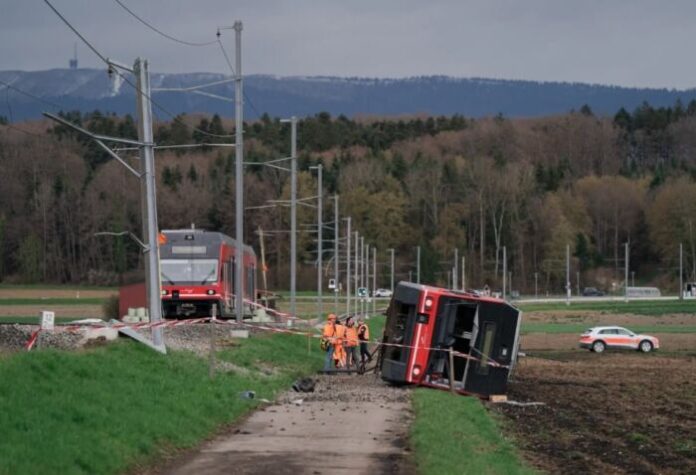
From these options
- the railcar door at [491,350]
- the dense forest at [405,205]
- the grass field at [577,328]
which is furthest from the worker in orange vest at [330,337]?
the dense forest at [405,205]

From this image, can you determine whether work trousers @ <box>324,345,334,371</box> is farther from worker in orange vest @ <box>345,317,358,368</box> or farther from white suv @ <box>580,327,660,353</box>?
white suv @ <box>580,327,660,353</box>

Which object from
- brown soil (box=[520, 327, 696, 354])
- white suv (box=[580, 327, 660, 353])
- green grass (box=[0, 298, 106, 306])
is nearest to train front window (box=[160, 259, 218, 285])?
brown soil (box=[520, 327, 696, 354])

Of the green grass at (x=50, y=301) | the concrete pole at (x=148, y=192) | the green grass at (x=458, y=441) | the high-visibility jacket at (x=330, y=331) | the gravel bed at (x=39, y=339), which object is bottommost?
the green grass at (x=50, y=301)

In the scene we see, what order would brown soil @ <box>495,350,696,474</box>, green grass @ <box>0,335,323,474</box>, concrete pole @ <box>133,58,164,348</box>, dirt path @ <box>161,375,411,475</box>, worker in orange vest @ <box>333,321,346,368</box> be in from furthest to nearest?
worker in orange vest @ <box>333,321,346,368</box>, concrete pole @ <box>133,58,164,348</box>, brown soil @ <box>495,350,696,474</box>, dirt path @ <box>161,375,411,475</box>, green grass @ <box>0,335,323,474</box>

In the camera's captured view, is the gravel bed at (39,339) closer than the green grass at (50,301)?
Yes

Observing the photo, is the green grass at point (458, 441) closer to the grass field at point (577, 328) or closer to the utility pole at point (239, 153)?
the utility pole at point (239, 153)

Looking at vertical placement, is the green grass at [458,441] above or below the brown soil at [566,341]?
above

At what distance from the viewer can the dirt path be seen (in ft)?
53.7

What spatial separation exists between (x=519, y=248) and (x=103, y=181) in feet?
229


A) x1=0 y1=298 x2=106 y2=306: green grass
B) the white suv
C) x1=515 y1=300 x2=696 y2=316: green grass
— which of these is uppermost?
x1=0 y1=298 x2=106 y2=306: green grass

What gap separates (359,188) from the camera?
470 ft

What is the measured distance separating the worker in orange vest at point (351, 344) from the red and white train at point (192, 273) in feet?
46.0

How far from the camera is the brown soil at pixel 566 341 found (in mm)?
62625

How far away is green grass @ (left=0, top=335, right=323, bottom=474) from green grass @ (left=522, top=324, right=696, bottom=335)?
5394 cm
